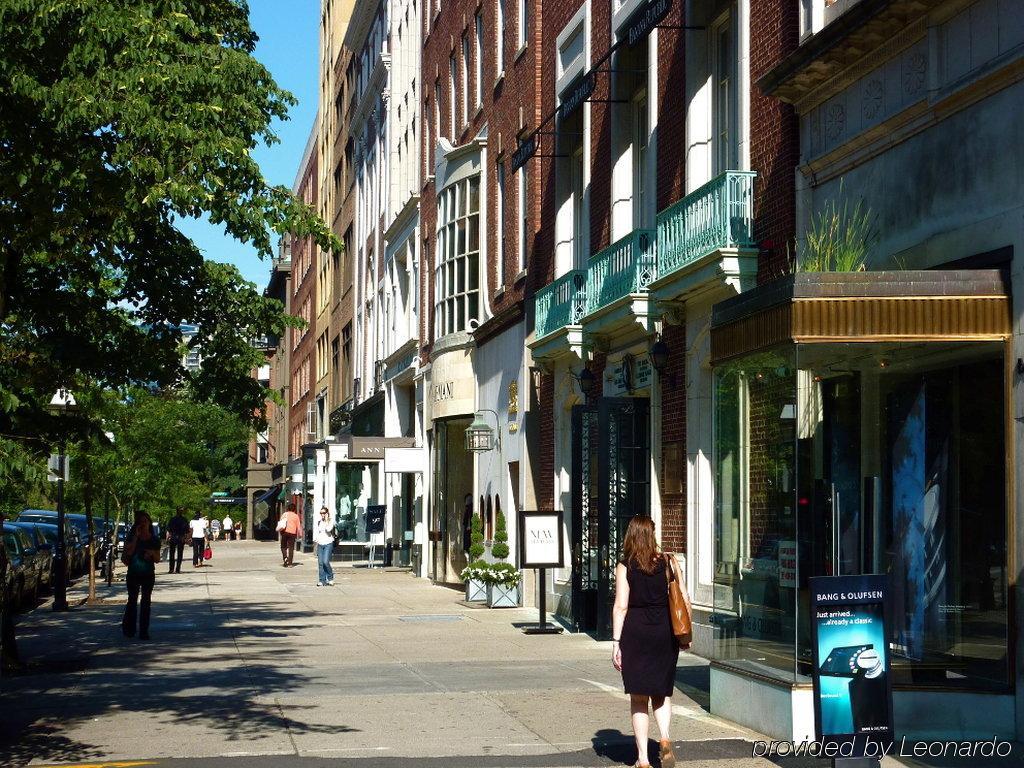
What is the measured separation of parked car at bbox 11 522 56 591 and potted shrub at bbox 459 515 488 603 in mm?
9040

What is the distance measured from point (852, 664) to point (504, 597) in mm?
16641

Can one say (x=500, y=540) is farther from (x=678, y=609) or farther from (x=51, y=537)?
(x=678, y=609)

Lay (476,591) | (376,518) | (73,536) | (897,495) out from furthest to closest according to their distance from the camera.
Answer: (376,518) < (73,536) < (476,591) < (897,495)

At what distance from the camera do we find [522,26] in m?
27.7

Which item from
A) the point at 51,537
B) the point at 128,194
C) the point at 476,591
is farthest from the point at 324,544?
the point at 128,194

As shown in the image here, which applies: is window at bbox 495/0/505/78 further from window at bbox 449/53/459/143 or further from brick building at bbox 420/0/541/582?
window at bbox 449/53/459/143

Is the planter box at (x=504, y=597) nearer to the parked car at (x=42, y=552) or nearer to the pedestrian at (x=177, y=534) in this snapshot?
the parked car at (x=42, y=552)

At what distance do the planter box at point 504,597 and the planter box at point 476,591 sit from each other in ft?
2.07

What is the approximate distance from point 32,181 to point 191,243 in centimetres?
667

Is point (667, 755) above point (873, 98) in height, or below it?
below

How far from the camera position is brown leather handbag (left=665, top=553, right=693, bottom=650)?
1008 cm

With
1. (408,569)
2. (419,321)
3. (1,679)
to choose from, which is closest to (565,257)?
(1,679)

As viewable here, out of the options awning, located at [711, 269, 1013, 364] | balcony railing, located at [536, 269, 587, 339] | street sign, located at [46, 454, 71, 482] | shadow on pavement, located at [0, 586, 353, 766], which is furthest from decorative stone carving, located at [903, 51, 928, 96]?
balcony railing, located at [536, 269, 587, 339]

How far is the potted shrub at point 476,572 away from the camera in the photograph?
84.3 feet
